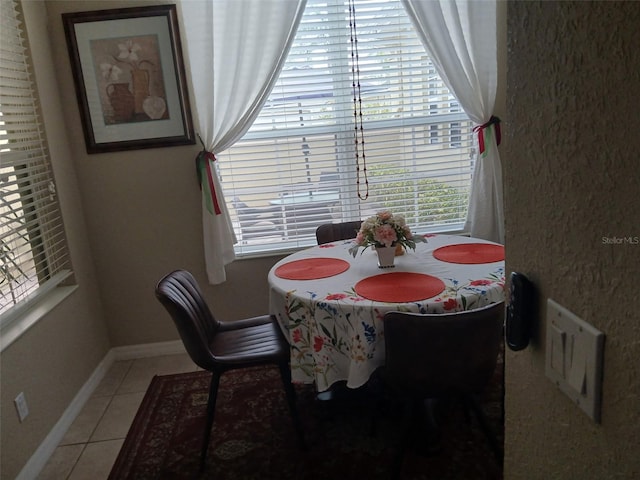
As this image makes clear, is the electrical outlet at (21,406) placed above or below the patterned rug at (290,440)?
above

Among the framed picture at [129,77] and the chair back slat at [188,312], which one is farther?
the framed picture at [129,77]

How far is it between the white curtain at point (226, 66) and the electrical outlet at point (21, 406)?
4.16 ft

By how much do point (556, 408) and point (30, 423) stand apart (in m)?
2.33

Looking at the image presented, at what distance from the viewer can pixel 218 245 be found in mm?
3037

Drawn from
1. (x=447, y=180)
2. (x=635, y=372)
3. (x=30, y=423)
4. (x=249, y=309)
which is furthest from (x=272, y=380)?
(x=635, y=372)

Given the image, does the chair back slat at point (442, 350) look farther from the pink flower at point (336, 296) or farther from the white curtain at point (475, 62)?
the white curtain at point (475, 62)

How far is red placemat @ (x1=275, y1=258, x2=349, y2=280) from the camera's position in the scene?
90.0 inches

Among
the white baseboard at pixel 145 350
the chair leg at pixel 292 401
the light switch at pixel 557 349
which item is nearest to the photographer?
the light switch at pixel 557 349

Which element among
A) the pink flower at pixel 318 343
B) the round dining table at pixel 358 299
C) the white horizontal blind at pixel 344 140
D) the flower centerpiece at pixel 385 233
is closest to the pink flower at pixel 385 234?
the flower centerpiece at pixel 385 233

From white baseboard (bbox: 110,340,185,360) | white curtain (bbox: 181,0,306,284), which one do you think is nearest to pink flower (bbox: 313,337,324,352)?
white curtain (bbox: 181,0,306,284)

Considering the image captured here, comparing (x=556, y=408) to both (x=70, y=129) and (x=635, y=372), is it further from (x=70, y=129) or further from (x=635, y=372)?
(x=70, y=129)

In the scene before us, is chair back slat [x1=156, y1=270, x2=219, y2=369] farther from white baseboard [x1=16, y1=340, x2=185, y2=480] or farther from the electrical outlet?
white baseboard [x1=16, y1=340, x2=185, y2=480]

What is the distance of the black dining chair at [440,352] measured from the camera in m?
1.65

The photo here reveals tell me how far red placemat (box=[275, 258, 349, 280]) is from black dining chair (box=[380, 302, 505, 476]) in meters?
0.60
